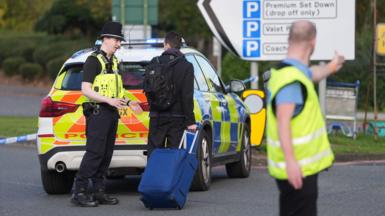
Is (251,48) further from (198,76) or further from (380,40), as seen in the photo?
(198,76)

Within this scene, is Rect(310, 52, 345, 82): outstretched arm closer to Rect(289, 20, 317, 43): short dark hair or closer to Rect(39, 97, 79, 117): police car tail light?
Rect(289, 20, 317, 43): short dark hair

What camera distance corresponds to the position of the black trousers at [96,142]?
10742 mm

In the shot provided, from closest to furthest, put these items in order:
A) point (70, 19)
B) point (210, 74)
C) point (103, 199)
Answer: point (103, 199), point (210, 74), point (70, 19)

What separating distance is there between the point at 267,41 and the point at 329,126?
4.14m

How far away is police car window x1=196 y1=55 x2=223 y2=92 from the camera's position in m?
12.9

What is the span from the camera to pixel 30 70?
4809 centimetres

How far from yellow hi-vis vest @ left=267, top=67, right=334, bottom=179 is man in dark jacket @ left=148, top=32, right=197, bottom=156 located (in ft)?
14.6

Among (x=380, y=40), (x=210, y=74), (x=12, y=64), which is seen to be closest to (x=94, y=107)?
(x=210, y=74)

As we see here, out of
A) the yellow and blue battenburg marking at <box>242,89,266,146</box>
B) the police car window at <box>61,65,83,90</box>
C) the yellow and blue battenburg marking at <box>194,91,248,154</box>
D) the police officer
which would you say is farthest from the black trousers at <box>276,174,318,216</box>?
the yellow and blue battenburg marking at <box>242,89,266,146</box>

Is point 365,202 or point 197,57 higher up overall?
point 197,57

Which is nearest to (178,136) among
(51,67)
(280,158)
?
(280,158)

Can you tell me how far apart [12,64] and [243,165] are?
3635 cm

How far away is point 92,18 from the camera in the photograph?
52.1 meters

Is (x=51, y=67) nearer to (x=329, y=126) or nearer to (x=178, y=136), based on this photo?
(x=329, y=126)
